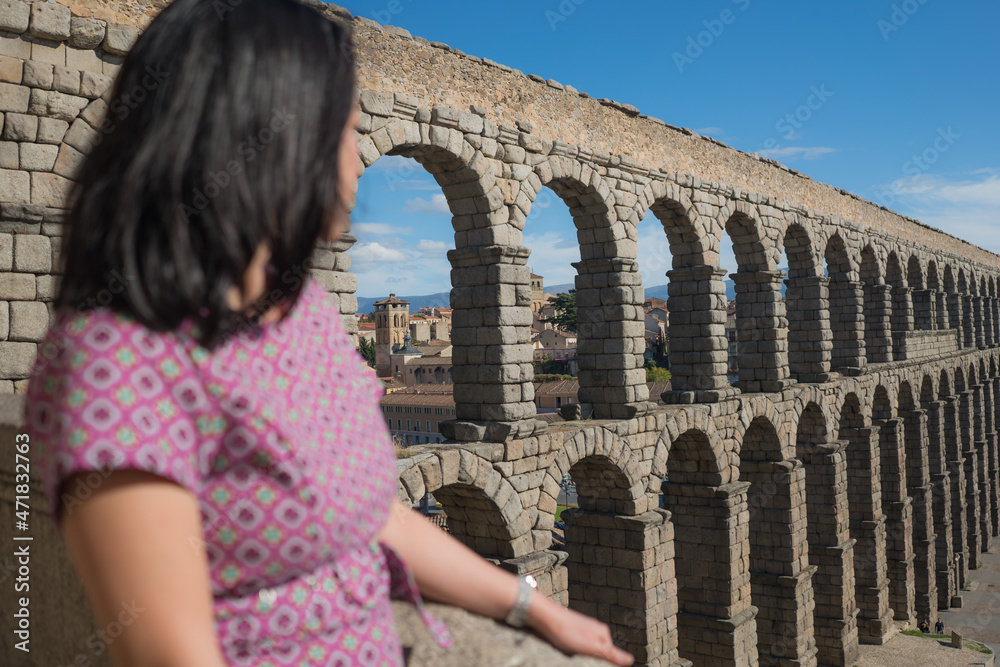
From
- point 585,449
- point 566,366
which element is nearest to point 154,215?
point 585,449

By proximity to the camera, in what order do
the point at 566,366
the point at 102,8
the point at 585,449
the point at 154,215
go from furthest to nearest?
the point at 566,366
the point at 585,449
the point at 102,8
the point at 154,215

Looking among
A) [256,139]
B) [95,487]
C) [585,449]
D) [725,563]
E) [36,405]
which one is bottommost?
[725,563]

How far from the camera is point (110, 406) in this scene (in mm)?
1040

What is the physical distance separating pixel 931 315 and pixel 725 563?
18.9 m

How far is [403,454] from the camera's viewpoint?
8.81 m

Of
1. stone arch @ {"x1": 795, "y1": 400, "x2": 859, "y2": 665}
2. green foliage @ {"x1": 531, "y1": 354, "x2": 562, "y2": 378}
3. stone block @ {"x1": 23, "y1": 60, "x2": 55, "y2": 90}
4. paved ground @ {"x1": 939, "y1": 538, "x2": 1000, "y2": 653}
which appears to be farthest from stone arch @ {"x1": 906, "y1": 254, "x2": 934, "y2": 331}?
green foliage @ {"x1": 531, "y1": 354, "x2": 562, "y2": 378}

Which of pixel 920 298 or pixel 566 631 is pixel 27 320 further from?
pixel 920 298

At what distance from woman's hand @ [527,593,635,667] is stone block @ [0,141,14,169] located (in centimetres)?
626

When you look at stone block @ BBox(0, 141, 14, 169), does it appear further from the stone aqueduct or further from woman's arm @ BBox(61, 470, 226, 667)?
woman's arm @ BBox(61, 470, 226, 667)

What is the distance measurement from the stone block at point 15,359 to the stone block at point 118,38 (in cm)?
262

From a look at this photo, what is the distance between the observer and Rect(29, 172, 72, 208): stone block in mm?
6328

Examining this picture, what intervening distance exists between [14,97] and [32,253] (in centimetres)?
125

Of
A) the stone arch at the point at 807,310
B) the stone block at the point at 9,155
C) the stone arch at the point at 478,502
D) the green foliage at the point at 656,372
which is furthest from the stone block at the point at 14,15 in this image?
the green foliage at the point at 656,372

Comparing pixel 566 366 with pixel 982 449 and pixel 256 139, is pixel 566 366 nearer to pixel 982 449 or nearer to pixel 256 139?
pixel 982 449
